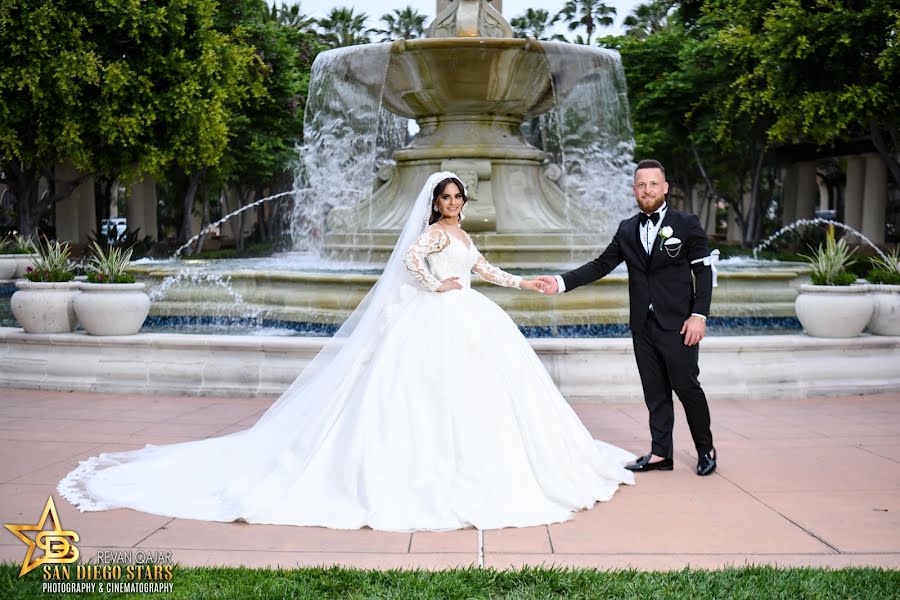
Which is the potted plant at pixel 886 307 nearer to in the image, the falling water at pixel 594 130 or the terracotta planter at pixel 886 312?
the terracotta planter at pixel 886 312

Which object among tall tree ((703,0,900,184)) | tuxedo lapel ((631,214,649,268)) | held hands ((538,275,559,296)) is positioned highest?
tall tree ((703,0,900,184))

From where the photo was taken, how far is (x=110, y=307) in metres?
9.76

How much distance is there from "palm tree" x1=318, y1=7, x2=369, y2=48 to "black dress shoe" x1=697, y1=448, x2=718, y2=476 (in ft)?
175

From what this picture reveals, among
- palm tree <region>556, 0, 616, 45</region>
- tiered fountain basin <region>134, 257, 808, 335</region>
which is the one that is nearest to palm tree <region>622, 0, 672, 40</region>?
palm tree <region>556, 0, 616, 45</region>

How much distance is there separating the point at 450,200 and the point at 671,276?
155 cm

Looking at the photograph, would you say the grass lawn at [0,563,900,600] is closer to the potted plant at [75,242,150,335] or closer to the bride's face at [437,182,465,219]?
the bride's face at [437,182,465,219]

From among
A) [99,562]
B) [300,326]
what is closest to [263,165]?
[300,326]

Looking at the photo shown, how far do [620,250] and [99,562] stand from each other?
3869 millimetres

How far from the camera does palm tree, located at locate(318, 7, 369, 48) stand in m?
57.5

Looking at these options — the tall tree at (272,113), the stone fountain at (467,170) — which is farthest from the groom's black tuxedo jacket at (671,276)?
the tall tree at (272,113)

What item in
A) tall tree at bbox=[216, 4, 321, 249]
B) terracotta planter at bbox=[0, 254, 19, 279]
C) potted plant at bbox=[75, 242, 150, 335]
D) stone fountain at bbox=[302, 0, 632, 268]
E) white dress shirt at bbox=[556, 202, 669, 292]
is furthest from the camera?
tall tree at bbox=[216, 4, 321, 249]

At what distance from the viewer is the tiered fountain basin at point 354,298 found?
36.5 ft

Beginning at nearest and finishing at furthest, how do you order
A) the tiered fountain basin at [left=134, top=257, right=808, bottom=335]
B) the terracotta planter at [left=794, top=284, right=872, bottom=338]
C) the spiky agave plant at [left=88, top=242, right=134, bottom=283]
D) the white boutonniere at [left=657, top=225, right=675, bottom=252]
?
the white boutonniere at [left=657, top=225, right=675, bottom=252]
the terracotta planter at [left=794, top=284, right=872, bottom=338]
the spiky agave plant at [left=88, top=242, right=134, bottom=283]
the tiered fountain basin at [left=134, top=257, right=808, bottom=335]

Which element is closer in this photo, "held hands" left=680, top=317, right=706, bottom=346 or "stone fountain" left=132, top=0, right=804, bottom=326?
"held hands" left=680, top=317, right=706, bottom=346
